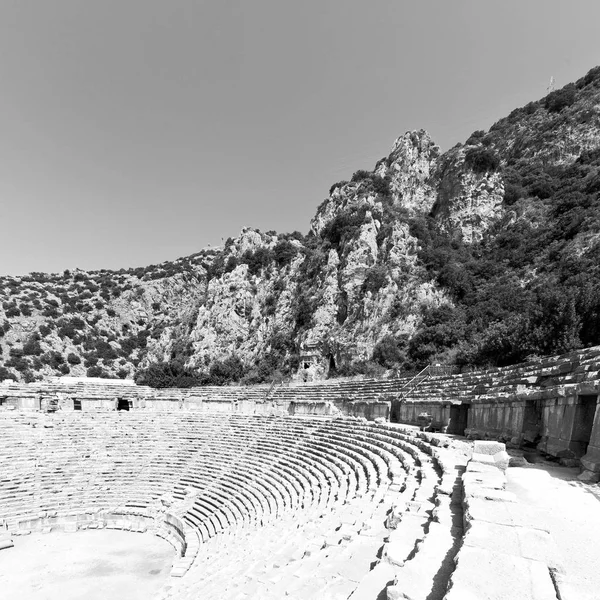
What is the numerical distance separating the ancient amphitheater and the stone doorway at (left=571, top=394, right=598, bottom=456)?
0.07 feet

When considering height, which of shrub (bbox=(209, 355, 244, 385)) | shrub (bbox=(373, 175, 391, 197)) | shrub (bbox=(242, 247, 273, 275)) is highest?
shrub (bbox=(373, 175, 391, 197))

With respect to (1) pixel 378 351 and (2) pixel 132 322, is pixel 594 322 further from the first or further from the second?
(2) pixel 132 322

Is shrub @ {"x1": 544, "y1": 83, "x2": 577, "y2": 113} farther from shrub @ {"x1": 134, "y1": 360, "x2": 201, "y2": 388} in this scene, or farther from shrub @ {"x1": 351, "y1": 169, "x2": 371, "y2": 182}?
shrub @ {"x1": 134, "y1": 360, "x2": 201, "y2": 388}

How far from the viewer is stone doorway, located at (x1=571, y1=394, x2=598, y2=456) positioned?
24.2ft

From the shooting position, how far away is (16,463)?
17.2 m

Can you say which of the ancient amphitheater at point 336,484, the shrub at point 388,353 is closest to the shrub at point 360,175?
the shrub at point 388,353

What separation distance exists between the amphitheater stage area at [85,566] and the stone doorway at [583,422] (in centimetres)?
1079

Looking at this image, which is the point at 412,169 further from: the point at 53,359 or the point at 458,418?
the point at 53,359

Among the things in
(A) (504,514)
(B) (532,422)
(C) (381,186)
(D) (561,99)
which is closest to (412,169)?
(C) (381,186)

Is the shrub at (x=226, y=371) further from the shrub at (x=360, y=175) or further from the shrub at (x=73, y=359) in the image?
the shrub at (x=360, y=175)

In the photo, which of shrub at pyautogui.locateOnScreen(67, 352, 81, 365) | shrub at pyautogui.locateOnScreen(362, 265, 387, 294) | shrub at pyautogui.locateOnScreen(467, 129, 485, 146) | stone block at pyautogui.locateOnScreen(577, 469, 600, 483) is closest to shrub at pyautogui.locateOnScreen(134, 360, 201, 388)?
shrub at pyautogui.locateOnScreen(67, 352, 81, 365)

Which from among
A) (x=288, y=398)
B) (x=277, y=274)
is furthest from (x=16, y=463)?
(x=277, y=274)

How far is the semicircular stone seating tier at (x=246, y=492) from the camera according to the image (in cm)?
469

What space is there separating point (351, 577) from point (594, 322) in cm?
1811
